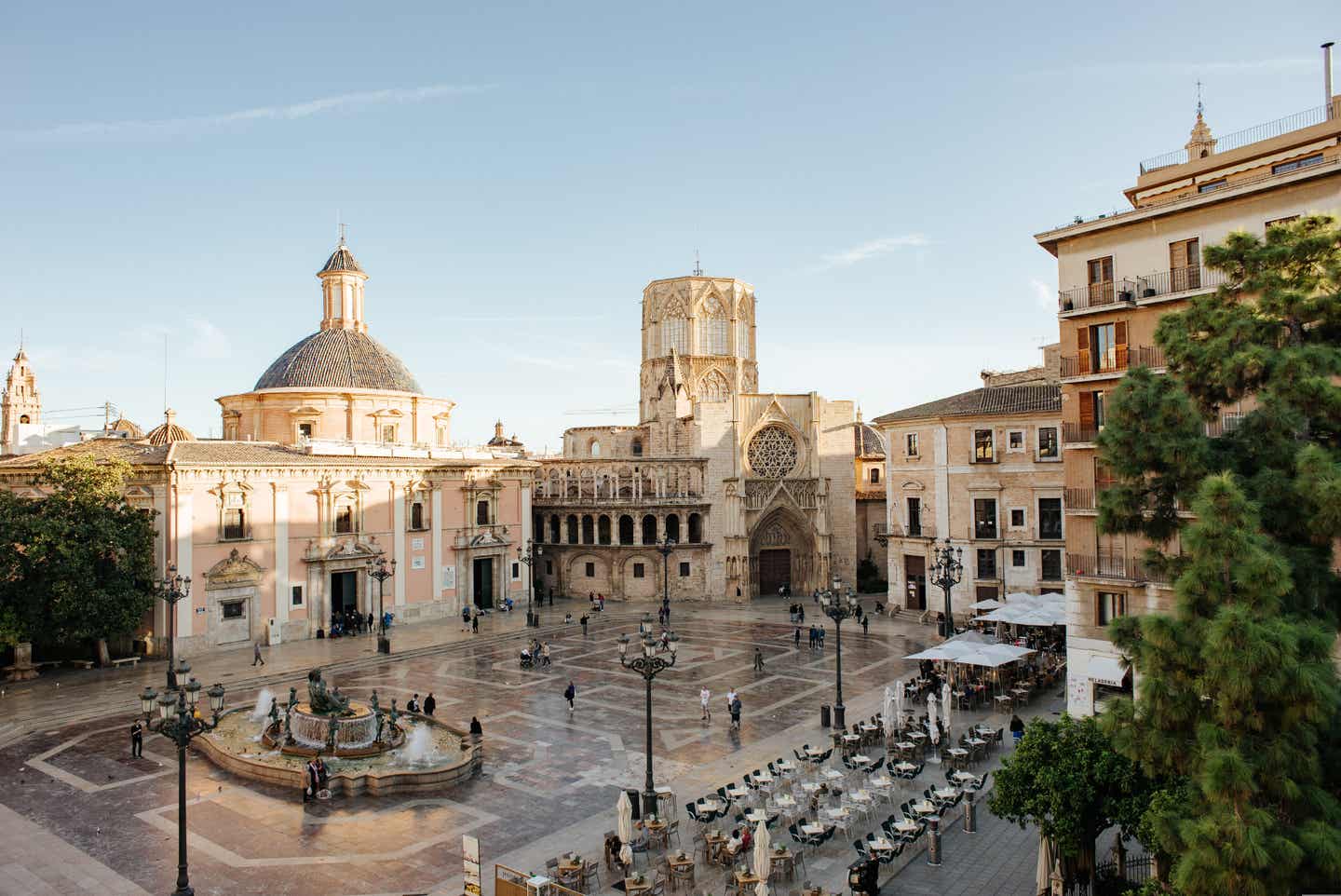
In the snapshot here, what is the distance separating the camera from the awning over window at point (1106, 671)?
21.0 m

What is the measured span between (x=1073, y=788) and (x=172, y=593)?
85.3ft

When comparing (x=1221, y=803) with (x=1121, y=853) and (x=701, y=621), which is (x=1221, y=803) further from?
(x=701, y=621)

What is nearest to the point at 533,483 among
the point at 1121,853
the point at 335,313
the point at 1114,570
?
the point at 335,313

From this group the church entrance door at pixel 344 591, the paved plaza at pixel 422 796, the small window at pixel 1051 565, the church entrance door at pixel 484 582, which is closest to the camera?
the paved plaza at pixel 422 796

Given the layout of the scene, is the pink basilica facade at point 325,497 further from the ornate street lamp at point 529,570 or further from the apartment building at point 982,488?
the apartment building at point 982,488

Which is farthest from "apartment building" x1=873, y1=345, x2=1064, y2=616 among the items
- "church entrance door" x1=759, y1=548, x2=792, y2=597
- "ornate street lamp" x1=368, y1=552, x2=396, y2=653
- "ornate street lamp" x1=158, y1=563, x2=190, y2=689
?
"ornate street lamp" x1=158, y1=563, x2=190, y2=689

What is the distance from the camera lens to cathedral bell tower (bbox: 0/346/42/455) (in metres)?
70.8

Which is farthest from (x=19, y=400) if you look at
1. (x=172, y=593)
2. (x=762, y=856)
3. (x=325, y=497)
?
(x=762, y=856)

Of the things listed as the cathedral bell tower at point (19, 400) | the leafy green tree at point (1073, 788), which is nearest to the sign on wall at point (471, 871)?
the leafy green tree at point (1073, 788)

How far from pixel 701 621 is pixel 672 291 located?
2776cm

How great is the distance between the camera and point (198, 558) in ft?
114

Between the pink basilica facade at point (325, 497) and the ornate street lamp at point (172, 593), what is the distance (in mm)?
704

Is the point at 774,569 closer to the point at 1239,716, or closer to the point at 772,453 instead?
the point at 772,453

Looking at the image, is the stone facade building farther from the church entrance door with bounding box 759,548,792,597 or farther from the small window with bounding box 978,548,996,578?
the small window with bounding box 978,548,996,578
